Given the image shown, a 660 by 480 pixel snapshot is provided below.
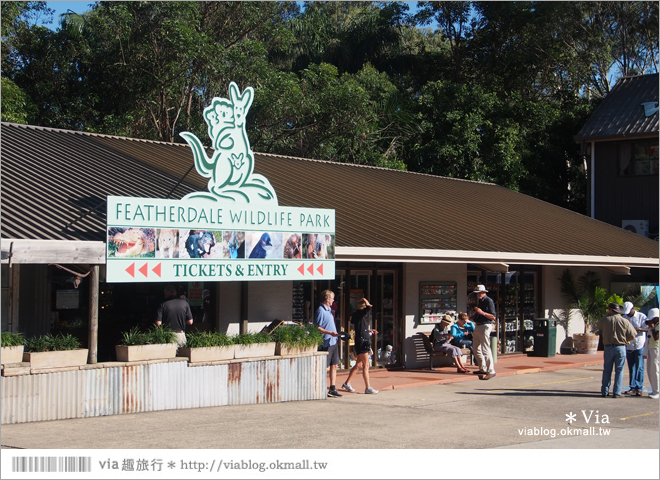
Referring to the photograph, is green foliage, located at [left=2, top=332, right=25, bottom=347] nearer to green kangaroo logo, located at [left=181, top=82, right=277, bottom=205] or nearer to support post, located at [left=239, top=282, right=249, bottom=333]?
green kangaroo logo, located at [left=181, top=82, right=277, bottom=205]

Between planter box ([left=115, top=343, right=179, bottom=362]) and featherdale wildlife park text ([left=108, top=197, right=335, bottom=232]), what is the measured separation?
1.74 m

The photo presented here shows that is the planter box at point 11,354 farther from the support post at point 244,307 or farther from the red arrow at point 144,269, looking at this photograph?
the support post at point 244,307

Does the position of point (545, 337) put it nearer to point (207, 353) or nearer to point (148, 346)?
point (207, 353)

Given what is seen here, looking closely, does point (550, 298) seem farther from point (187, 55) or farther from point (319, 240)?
point (187, 55)

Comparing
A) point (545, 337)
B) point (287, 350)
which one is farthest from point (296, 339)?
point (545, 337)

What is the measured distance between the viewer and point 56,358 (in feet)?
32.4

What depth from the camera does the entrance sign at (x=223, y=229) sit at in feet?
34.1

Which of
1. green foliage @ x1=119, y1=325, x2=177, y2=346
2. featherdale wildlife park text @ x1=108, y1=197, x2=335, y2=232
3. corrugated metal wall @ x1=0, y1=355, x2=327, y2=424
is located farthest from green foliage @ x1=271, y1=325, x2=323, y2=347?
green foliage @ x1=119, y1=325, x2=177, y2=346

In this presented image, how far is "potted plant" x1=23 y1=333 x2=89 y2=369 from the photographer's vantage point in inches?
382

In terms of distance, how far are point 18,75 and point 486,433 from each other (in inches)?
966

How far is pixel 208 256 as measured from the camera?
36.9 feet

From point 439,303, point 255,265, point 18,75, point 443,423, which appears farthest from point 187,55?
point 443,423

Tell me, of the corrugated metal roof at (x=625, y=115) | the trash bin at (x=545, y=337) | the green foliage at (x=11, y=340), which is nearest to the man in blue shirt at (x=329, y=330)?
the green foliage at (x=11, y=340)

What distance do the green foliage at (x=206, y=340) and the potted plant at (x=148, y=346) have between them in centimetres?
25
